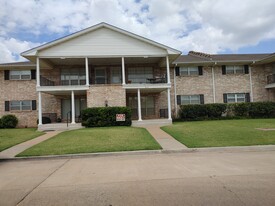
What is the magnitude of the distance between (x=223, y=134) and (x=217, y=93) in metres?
12.7

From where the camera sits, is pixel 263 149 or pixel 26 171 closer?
pixel 26 171

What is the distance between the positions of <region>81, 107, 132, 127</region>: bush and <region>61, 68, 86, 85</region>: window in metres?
5.49

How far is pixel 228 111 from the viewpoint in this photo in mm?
23453

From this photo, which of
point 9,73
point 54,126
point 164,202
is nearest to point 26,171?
point 164,202

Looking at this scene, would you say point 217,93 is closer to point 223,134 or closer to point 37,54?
point 223,134

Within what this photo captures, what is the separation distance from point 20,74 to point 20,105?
301 centimetres

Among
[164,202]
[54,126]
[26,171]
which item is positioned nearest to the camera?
[164,202]

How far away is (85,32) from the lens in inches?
800

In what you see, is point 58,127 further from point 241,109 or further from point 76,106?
point 241,109

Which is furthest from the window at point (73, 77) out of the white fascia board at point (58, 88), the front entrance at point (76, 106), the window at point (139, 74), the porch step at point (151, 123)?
the porch step at point (151, 123)

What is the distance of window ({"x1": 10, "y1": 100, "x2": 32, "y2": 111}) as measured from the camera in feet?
76.7

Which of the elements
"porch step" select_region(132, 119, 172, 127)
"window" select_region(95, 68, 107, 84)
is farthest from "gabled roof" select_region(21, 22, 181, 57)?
"porch step" select_region(132, 119, 172, 127)

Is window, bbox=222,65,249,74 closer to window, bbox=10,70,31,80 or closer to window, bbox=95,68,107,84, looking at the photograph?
window, bbox=95,68,107,84

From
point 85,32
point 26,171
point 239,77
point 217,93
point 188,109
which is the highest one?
point 85,32
